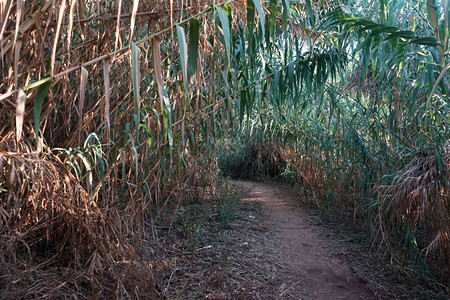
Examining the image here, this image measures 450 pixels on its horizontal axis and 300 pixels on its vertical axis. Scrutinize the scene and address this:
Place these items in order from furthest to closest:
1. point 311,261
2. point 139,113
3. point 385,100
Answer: point 385,100 → point 311,261 → point 139,113

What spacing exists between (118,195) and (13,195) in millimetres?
689

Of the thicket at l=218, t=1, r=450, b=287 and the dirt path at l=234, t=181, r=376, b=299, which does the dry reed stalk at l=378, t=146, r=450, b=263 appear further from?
the dirt path at l=234, t=181, r=376, b=299

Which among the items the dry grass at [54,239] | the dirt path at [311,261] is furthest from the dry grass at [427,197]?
the dry grass at [54,239]

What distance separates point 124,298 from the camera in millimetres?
1909

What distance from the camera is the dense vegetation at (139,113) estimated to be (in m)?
1.49

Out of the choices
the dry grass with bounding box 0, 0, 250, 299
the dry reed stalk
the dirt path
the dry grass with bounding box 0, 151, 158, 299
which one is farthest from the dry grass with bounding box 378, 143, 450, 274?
the dry grass with bounding box 0, 151, 158, 299

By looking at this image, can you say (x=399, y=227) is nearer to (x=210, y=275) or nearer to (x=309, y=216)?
(x=210, y=275)

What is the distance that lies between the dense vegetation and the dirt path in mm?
442

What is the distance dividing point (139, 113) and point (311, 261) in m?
2.07

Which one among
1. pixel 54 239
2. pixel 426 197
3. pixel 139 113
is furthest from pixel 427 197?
pixel 54 239

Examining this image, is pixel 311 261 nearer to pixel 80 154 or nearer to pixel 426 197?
pixel 426 197

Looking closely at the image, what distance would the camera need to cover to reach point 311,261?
304cm

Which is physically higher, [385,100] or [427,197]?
[385,100]

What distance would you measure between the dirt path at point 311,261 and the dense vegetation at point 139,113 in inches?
17.4
